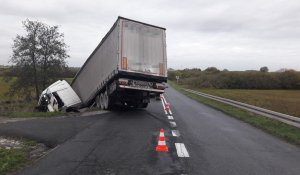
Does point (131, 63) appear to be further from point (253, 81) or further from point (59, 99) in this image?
point (253, 81)

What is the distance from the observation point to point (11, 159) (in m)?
7.04

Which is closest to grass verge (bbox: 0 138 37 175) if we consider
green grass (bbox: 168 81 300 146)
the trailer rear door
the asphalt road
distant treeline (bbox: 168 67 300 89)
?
the asphalt road

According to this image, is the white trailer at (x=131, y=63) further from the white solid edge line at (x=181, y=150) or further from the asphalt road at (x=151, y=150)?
the white solid edge line at (x=181, y=150)

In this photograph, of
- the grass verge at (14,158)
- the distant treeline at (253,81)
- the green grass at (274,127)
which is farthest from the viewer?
the distant treeline at (253,81)

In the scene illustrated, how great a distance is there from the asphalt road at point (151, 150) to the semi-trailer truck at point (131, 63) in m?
4.09

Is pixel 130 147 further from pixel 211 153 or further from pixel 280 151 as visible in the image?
pixel 280 151

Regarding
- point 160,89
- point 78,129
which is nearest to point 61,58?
point 160,89

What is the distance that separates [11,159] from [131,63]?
9781 millimetres

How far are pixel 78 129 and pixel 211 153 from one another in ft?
16.4

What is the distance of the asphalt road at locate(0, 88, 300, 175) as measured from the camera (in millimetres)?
6438

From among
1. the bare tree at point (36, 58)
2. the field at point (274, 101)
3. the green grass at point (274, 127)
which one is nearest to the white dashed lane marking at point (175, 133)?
the green grass at point (274, 127)

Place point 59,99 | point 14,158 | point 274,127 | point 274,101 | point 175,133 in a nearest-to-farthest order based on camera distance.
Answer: point 14,158, point 175,133, point 274,127, point 59,99, point 274,101

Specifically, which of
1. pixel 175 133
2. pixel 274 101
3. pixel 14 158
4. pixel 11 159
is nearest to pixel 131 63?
pixel 175 133

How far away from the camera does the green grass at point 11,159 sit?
6.44 m
